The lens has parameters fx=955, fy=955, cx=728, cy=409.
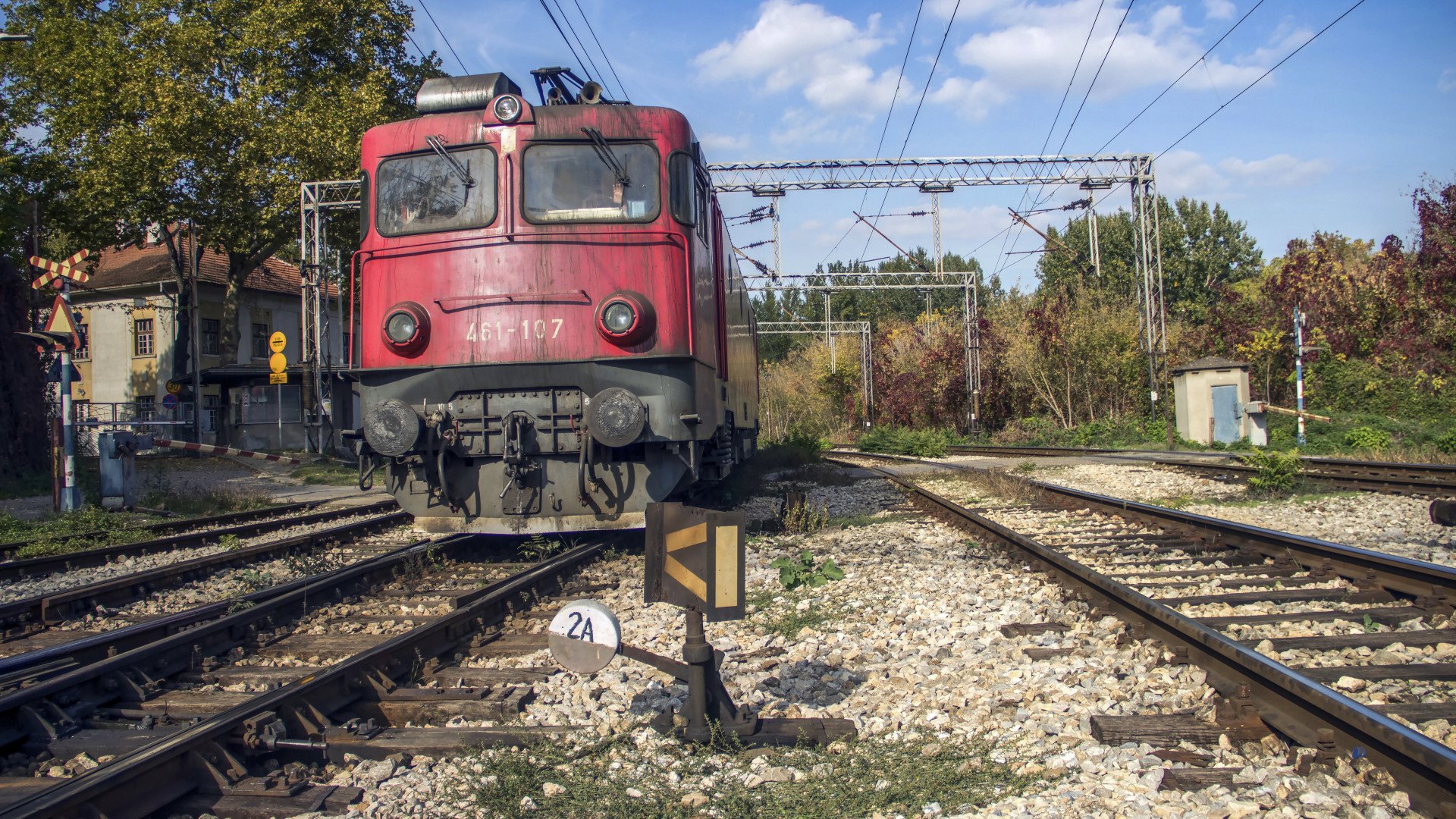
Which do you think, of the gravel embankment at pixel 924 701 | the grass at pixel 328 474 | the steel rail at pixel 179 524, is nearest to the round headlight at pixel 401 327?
the gravel embankment at pixel 924 701

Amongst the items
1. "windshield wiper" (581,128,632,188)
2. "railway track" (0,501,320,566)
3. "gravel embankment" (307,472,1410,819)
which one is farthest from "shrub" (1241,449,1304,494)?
"railway track" (0,501,320,566)

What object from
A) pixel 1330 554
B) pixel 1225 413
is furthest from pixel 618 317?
pixel 1225 413

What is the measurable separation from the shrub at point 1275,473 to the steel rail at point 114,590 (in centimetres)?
1054

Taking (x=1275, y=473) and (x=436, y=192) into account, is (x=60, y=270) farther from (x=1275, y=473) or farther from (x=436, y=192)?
(x=1275, y=473)

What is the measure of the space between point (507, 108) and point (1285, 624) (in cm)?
601

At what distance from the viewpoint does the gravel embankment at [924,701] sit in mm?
2975

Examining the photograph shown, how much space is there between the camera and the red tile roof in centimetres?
3812

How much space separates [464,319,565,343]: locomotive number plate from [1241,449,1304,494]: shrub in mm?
8847

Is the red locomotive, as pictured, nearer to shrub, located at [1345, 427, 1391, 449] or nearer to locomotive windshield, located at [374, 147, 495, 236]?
locomotive windshield, located at [374, 147, 495, 236]

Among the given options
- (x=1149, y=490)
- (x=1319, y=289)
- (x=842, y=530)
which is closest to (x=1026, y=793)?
(x=842, y=530)

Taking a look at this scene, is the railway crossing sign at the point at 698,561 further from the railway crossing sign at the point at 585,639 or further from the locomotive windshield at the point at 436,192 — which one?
the locomotive windshield at the point at 436,192

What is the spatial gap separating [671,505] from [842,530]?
607 cm

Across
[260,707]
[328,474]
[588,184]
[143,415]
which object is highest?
[588,184]

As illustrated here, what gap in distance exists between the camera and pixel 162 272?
3831 centimetres
